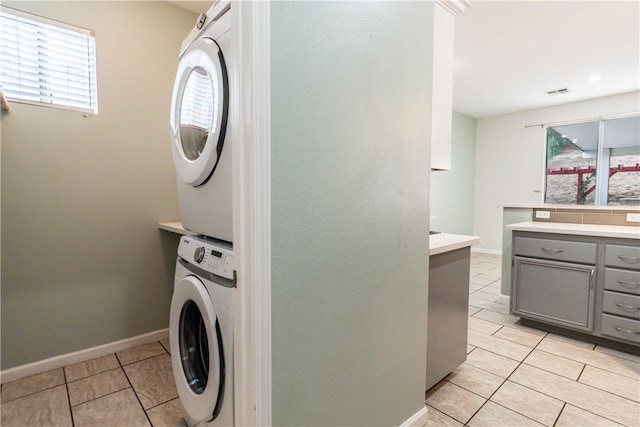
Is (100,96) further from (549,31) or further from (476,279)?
(476,279)

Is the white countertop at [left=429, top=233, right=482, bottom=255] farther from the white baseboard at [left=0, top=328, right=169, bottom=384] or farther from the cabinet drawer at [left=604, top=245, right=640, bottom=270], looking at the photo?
the white baseboard at [left=0, top=328, right=169, bottom=384]

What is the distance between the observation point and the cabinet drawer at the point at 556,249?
225 cm

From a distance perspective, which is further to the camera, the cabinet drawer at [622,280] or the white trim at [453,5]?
the cabinet drawer at [622,280]

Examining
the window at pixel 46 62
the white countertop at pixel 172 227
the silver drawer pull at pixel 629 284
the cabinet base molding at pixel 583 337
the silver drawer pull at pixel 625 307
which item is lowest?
the cabinet base molding at pixel 583 337

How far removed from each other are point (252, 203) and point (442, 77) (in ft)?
4.79

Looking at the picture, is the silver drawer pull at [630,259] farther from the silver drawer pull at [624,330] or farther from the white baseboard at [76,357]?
the white baseboard at [76,357]

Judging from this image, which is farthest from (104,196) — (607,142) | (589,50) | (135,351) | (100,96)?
(607,142)

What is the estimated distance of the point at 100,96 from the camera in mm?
2031

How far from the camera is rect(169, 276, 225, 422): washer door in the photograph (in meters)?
1.04

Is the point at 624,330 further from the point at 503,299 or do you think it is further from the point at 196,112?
the point at 196,112

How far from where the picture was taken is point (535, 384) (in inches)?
70.8

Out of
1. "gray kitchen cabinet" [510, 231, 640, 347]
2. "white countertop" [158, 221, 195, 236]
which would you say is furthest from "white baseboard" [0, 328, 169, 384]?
"gray kitchen cabinet" [510, 231, 640, 347]

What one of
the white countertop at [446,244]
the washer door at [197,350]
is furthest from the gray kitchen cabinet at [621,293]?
the washer door at [197,350]

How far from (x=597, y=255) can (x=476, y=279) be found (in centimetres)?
197
